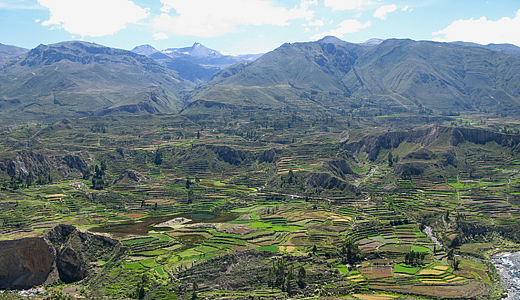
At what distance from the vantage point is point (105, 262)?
8225 cm

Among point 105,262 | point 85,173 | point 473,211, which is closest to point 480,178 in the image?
point 473,211

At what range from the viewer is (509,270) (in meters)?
82.2

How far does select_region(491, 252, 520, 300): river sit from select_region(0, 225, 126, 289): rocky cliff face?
2648 inches

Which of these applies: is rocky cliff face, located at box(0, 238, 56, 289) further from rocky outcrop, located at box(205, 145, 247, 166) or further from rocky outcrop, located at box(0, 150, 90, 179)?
rocky outcrop, located at box(205, 145, 247, 166)

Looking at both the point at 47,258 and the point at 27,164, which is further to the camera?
the point at 27,164

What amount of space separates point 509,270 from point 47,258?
8048 cm

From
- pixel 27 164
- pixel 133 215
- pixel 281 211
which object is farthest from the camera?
pixel 27 164

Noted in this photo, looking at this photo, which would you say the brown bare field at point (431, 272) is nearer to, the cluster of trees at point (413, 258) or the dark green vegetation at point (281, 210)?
the dark green vegetation at point (281, 210)

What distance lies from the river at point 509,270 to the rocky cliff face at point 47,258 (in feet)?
221

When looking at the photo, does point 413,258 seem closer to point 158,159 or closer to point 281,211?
point 281,211

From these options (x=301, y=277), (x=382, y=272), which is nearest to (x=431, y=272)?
(x=382, y=272)

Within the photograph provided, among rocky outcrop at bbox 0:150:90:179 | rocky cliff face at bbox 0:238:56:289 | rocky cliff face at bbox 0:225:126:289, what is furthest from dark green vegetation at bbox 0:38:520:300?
rocky cliff face at bbox 0:238:56:289

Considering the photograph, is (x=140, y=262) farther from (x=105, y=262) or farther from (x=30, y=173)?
(x=30, y=173)

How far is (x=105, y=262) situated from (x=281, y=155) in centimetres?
9383
